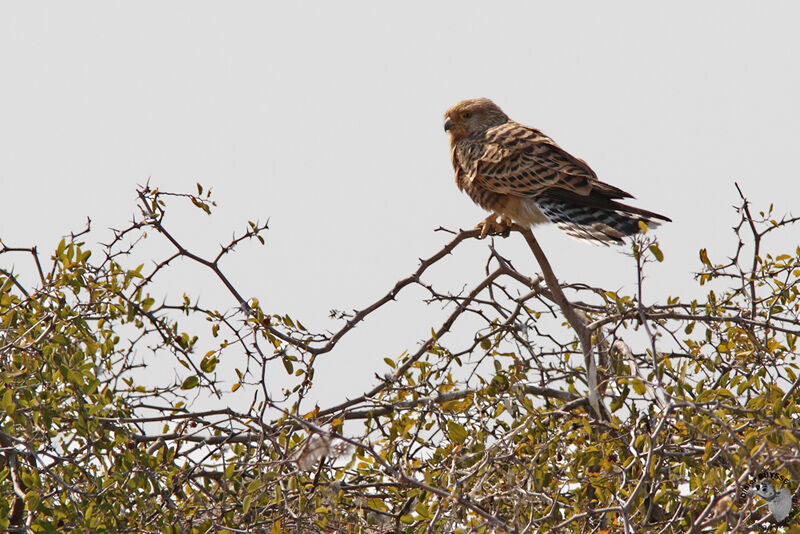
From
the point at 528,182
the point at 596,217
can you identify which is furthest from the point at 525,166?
the point at 596,217

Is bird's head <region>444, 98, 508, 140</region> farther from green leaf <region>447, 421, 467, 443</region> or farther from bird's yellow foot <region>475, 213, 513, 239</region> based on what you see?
green leaf <region>447, 421, 467, 443</region>

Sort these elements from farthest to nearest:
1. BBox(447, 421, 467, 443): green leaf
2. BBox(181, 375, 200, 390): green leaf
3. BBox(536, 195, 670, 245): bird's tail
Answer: BBox(536, 195, 670, 245): bird's tail
BBox(181, 375, 200, 390): green leaf
BBox(447, 421, 467, 443): green leaf

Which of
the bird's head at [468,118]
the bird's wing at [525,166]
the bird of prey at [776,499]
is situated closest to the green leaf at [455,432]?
the bird of prey at [776,499]

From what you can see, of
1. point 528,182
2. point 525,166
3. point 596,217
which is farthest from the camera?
point 525,166

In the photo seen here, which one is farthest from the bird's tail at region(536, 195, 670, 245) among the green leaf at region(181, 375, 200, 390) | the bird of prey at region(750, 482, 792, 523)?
the green leaf at region(181, 375, 200, 390)

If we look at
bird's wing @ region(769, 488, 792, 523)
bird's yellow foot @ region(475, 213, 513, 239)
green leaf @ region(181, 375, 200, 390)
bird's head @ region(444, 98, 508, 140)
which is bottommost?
bird's wing @ region(769, 488, 792, 523)

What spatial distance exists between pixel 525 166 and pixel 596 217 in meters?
0.72

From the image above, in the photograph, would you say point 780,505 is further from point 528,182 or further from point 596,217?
point 528,182

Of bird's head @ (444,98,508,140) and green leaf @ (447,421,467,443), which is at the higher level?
bird's head @ (444,98,508,140)

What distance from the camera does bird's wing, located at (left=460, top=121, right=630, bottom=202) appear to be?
4.79 metres

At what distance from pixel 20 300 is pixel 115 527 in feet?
3.35

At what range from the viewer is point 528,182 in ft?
16.1

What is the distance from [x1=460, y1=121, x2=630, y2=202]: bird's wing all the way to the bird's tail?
7 cm

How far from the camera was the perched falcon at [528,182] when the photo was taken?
14.4ft
